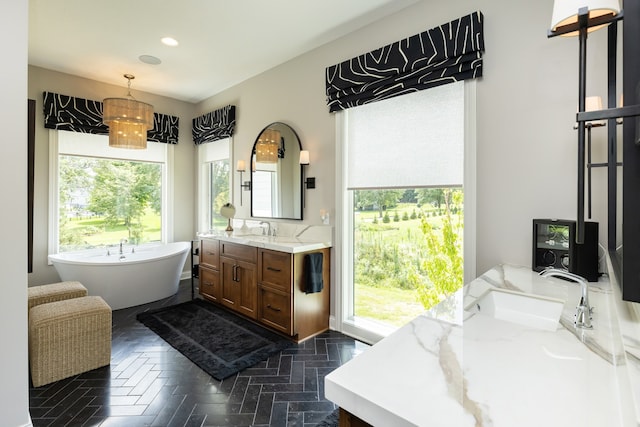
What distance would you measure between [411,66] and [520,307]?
77.2 inches

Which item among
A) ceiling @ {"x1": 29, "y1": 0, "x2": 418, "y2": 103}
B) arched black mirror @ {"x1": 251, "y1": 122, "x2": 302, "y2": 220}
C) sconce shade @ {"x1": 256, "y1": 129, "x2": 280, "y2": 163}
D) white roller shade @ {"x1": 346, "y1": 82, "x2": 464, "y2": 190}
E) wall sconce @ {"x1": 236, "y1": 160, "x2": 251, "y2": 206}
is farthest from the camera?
wall sconce @ {"x1": 236, "y1": 160, "x2": 251, "y2": 206}

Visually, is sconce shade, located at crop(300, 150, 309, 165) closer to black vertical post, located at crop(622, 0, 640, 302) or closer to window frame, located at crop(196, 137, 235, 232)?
window frame, located at crop(196, 137, 235, 232)

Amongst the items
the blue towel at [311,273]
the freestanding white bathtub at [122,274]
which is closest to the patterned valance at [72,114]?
the freestanding white bathtub at [122,274]

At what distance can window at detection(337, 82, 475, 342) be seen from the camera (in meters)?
2.50

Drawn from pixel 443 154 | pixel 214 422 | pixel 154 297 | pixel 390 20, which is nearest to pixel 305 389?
pixel 214 422

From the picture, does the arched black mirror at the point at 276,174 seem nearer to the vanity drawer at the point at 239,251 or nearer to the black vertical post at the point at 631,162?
the vanity drawer at the point at 239,251

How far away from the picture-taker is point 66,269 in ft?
12.2

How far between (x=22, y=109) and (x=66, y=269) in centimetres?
263

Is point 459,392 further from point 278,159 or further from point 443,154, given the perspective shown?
point 278,159

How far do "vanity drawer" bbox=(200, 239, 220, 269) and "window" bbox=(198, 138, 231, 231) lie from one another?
952mm

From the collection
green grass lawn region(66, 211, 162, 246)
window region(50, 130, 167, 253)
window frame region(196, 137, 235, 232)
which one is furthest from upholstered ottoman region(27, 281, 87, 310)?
window frame region(196, 137, 235, 232)

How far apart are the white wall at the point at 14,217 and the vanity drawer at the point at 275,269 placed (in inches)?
70.8

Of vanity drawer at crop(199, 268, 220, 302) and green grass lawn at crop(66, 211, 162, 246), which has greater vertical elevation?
green grass lawn at crop(66, 211, 162, 246)

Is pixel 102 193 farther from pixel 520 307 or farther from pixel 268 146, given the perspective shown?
pixel 520 307
